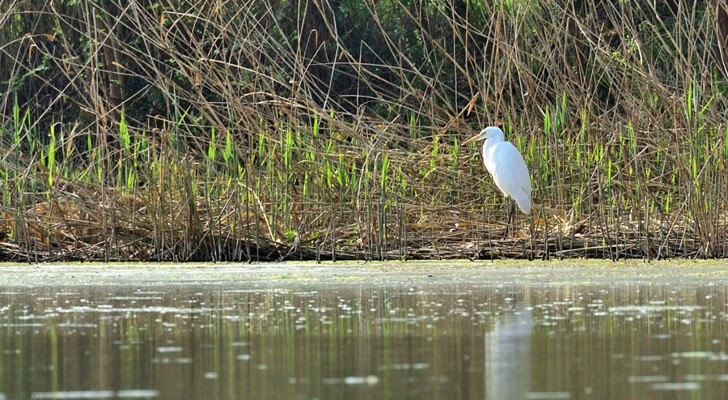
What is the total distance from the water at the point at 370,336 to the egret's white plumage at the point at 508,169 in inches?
60.1

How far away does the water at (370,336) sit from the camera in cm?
348

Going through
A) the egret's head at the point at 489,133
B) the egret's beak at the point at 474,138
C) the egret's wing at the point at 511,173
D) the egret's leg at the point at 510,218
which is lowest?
the egret's leg at the point at 510,218

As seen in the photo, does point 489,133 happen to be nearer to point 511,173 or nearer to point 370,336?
point 511,173

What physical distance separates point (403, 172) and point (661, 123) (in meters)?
1.63

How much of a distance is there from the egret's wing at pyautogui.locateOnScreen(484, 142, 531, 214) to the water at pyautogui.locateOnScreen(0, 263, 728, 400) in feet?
5.00

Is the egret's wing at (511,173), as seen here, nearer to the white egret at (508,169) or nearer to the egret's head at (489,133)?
the white egret at (508,169)

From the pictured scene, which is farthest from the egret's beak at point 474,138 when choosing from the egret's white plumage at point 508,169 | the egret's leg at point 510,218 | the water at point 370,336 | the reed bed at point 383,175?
the water at point 370,336

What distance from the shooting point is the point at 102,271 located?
7820mm

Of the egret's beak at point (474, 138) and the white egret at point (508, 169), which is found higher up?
the egret's beak at point (474, 138)

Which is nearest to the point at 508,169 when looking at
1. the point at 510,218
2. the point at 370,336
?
the point at 510,218

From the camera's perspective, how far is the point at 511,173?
884cm

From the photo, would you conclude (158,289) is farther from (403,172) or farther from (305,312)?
(403,172)

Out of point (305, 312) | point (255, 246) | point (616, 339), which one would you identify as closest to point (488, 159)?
point (255, 246)

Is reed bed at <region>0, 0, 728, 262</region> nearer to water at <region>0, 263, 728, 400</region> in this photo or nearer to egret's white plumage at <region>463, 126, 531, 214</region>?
egret's white plumage at <region>463, 126, 531, 214</region>
